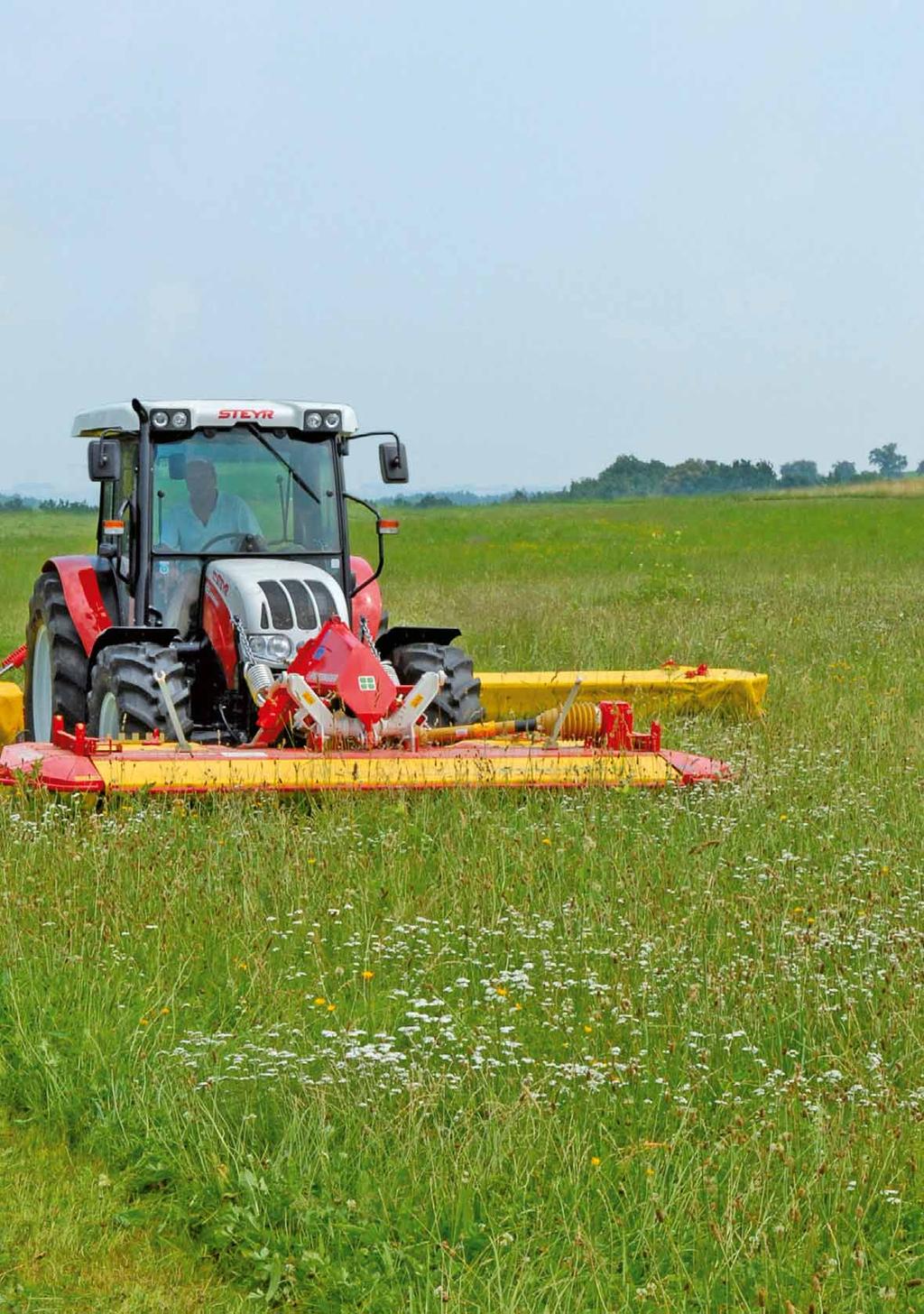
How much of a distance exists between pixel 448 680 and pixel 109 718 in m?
1.89

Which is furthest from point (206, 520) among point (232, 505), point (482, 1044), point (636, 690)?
point (482, 1044)

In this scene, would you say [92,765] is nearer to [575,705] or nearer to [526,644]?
[575,705]

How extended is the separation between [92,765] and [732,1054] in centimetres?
395

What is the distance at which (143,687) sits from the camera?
9055mm

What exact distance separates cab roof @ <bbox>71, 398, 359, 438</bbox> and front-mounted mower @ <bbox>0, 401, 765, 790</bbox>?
0.04ft

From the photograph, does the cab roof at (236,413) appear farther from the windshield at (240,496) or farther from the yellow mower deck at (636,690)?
the yellow mower deck at (636,690)

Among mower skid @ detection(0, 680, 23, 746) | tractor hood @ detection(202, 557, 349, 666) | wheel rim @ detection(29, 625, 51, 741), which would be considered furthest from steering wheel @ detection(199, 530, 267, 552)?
wheel rim @ detection(29, 625, 51, 741)

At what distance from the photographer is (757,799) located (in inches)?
334

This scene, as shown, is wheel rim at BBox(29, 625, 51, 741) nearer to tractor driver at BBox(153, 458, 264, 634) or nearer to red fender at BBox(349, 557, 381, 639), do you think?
tractor driver at BBox(153, 458, 264, 634)

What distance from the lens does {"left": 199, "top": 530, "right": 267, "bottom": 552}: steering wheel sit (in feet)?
32.5

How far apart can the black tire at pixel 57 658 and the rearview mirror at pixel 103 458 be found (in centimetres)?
158

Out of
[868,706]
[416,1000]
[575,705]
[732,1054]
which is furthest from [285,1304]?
[868,706]

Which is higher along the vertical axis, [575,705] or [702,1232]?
[575,705]

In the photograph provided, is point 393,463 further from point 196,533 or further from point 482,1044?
point 482,1044
